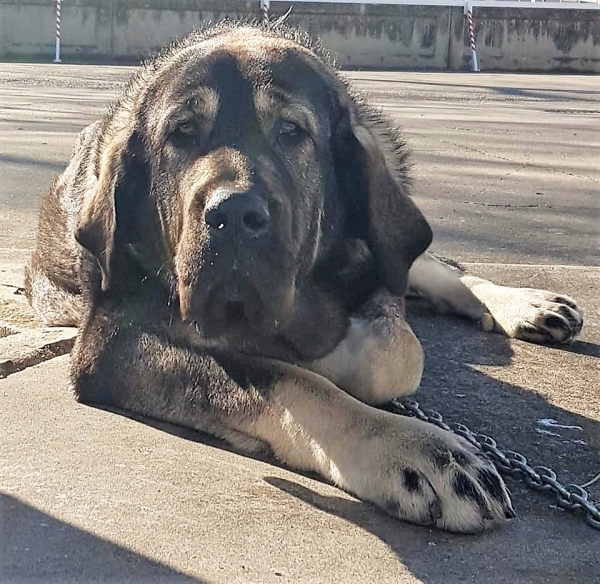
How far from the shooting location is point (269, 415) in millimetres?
3441

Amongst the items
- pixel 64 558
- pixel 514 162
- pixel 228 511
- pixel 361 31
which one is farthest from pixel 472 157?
pixel 361 31

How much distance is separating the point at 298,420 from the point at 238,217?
2.18ft

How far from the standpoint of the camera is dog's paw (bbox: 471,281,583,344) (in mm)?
4809

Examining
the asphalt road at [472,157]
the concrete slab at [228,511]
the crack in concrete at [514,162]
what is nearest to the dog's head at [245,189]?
the concrete slab at [228,511]

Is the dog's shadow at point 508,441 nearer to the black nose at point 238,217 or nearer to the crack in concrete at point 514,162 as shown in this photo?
the black nose at point 238,217

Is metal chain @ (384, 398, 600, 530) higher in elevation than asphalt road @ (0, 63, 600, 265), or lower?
higher

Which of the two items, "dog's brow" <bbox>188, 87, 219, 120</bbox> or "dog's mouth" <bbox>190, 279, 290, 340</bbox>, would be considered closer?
"dog's mouth" <bbox>190, 279, 290, 340</bbox>

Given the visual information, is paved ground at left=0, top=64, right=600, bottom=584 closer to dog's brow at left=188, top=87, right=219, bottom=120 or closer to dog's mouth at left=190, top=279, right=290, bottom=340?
dog's mouth at left=190, top=279, right=290, bottom=340

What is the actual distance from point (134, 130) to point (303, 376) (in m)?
1.22

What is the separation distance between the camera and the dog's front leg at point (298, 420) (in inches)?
117

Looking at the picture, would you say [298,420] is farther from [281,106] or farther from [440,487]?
[281,106]

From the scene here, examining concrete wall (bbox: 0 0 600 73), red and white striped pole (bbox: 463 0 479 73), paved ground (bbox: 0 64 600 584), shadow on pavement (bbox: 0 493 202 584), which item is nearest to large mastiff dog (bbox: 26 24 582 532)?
paved ground (bbox: 0 64 600 584)

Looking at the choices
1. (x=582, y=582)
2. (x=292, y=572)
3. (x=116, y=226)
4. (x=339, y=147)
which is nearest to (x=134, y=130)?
(x=116, y=226)

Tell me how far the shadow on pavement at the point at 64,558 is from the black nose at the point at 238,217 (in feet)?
3.19
